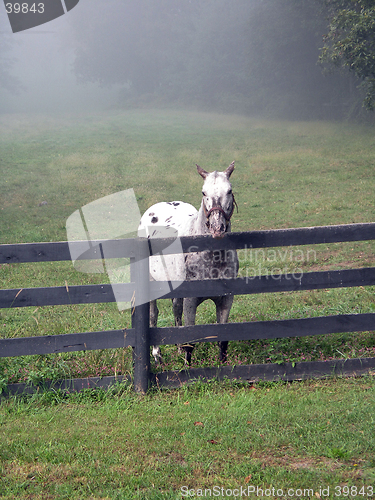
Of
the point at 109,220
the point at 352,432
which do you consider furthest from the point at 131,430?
the point at 109,220

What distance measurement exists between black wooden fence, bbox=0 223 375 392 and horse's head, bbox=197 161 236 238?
0.16 metres

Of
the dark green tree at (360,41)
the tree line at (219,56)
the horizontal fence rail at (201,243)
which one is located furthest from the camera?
the tree line at (219,56)

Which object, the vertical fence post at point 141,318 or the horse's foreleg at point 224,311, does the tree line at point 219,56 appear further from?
the vertical fence post at point 141,318

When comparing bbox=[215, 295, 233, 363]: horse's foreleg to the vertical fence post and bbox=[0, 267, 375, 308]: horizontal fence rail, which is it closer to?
bbox=[0, 267, 375, 308]: horizontal fence rail

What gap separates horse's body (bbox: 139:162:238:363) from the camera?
15.5 ft

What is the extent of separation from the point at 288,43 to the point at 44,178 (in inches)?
1391

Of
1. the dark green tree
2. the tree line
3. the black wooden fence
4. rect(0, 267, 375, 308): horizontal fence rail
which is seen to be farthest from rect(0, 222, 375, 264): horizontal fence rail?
the tree line

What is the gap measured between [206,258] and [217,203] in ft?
2.67

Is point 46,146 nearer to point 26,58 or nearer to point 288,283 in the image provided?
point 288,283

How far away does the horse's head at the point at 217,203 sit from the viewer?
14.9 ft

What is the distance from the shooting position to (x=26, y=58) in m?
90.4

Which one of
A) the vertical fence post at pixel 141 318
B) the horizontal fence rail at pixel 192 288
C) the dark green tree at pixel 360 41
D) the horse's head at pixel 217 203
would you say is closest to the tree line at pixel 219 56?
the dark green tree at pixel 360 41

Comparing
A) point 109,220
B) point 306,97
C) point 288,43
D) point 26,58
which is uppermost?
point 26,58

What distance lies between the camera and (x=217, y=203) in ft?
15.5
